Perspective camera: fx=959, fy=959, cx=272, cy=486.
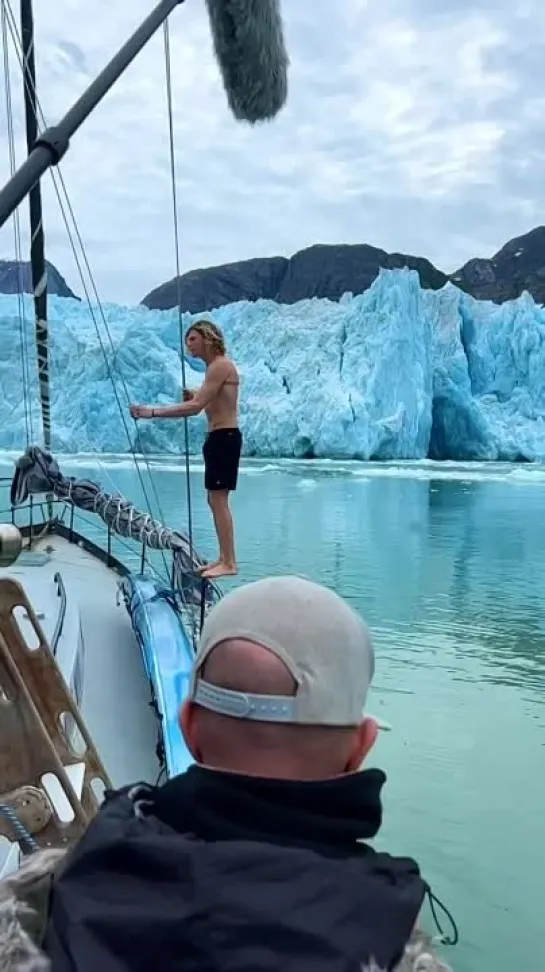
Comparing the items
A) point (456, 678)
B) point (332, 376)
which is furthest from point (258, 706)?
point (332, 376)

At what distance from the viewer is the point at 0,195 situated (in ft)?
7.54

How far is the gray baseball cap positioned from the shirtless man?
2380mm

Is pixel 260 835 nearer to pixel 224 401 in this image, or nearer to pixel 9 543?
pixel 9 543

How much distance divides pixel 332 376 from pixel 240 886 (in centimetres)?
2305

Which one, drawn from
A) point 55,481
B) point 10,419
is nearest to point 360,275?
point 10,419

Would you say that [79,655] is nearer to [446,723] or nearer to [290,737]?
[446,723]

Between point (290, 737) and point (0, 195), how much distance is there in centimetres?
202

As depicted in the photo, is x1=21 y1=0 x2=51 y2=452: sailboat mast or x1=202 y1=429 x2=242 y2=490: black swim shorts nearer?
x1=202 y1=429 x2=242 y2=490: black swim shorts

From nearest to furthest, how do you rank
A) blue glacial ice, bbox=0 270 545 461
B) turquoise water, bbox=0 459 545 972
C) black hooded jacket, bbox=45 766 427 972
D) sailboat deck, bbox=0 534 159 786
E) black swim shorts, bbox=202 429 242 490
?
black hooded jacket, bbox=45 766 427 972 < sailboat deck, bbox=0 534 159 786 < turquoise water, bbox=0 459 545 972 < black swim shorts, bbox=202 429 242 490 < blue glacial ice, bbox=0 270 545 461

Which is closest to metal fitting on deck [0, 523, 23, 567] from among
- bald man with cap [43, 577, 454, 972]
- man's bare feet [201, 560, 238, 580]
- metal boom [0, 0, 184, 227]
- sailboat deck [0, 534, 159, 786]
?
bald man with cap [43, 577, 454, 972]

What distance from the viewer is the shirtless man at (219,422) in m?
3.04

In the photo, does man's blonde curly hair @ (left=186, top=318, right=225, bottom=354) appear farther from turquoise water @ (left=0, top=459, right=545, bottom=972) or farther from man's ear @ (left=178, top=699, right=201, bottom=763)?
man's ear @ (left=178, top=699, right=201, bottom=763)

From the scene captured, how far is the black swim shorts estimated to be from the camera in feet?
10.2

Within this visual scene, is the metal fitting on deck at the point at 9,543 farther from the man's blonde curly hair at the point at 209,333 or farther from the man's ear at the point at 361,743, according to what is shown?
the man's blonde curly hair at the point at 209,333
